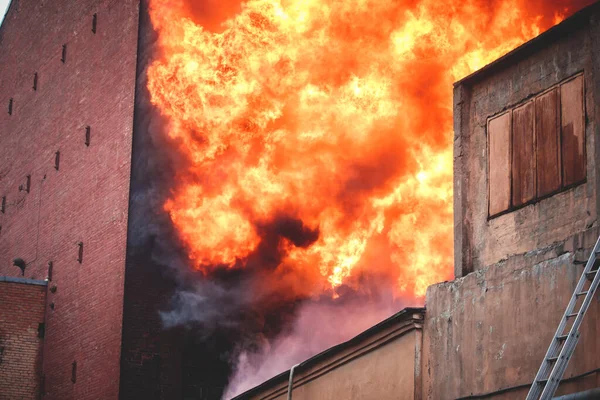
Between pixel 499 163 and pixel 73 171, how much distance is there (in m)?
13.5

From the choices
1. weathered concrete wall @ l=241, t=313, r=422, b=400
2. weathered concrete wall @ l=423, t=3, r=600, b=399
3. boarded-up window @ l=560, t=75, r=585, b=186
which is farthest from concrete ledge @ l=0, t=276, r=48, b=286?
boarded-up window @ l=560, t=75, r=585, b=186

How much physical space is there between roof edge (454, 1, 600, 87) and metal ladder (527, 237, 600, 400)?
2.46 metres

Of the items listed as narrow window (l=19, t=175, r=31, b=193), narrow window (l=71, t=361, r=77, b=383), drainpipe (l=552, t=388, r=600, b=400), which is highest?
narrow window (l=19, t=175, r=31, b=193)

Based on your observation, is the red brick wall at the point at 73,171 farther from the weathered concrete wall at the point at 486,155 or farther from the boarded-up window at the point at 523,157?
the boarded-up window at the point at 523,157

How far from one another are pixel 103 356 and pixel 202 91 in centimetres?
552

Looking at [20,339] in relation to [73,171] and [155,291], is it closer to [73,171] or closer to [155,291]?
[73,171]

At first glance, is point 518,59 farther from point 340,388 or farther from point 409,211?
point 409,211

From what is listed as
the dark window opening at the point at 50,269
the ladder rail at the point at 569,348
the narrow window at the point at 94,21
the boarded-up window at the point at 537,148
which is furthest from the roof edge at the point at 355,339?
the narrow window at the point at 94,21

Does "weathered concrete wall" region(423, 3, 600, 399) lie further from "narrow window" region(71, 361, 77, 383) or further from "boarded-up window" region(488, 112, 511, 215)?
"narrow window" region(71, 361, 77, 383)

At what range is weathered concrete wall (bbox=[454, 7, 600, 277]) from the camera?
31.6 ft

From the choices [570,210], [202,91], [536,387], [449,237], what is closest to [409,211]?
[449,237]

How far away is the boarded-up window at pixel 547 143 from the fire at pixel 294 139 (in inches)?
277

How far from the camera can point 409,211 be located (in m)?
17.2

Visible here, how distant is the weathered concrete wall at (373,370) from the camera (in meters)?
11.2
